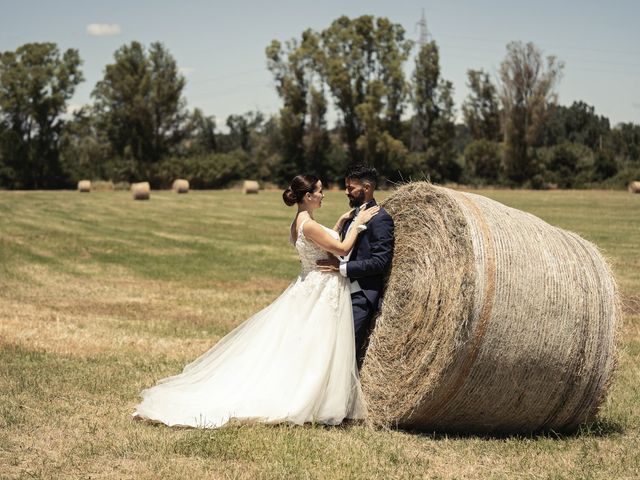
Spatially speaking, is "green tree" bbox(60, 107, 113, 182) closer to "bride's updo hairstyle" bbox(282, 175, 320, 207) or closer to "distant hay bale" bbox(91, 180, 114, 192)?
"distant hay bale" bbox(91, 180, 114, 192)

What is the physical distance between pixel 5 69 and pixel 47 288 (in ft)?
177

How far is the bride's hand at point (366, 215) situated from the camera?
7449mm

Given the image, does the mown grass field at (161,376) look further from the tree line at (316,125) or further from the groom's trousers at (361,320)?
the tree line at (316,125)

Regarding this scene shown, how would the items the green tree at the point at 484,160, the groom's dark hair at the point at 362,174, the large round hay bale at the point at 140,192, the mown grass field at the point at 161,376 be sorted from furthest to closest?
the green tree at the point at 484,160
the large round hay bale at the point at 140,192
the groom's dark hair at the point at 362,174
the mown grass field at the point at 161,376

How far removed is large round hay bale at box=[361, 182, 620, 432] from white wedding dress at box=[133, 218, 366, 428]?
37 centimetres

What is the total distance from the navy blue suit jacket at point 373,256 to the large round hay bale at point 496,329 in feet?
1.17

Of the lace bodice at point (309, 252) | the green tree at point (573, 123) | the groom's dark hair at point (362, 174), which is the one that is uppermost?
the green tree at point (573, 123)

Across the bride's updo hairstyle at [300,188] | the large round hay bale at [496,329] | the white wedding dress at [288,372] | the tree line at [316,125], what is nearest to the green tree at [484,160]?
the tree line at [316,125]

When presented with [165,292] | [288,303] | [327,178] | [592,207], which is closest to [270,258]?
[165,292]

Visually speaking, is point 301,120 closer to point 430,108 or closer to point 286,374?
point 430,108

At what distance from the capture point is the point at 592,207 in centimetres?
3656

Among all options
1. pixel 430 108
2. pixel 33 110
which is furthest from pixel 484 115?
pixel 33 110

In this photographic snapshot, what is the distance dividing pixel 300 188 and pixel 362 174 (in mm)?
558

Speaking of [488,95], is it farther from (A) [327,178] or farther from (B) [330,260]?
(B) [330,260]
